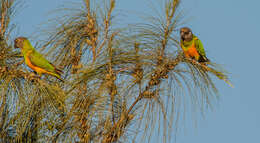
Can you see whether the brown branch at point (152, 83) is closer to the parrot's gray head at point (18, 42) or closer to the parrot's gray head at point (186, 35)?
the parrot's gray head at point (186, 35)

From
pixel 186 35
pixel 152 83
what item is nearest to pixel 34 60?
pixel 186 35

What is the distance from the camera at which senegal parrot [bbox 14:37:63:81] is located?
4101 mm

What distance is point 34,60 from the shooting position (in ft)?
15.8

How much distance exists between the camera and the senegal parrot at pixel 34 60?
4101 mm

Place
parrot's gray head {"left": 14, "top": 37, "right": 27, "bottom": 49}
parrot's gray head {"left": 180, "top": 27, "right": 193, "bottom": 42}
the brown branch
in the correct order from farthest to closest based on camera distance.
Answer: parrot's gray head {"left": 180, "top": 27, "right": 193, "bottom": 42}
parrot's gray head {"left": 14, "top": 37, "right": 27, "bottom": 49}
the brown branch

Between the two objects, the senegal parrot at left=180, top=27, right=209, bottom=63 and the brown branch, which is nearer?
the brown branch

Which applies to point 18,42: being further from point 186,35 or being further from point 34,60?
point 186,35

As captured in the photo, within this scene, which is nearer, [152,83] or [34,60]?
[152,83]

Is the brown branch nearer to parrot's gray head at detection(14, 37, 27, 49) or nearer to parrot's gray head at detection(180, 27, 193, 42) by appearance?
parrot's gray head at detection(180, 27, 193, 42)

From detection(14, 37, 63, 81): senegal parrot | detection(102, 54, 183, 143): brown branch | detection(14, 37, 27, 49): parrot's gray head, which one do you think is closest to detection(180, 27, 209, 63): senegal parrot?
detection(102, 54, 183, 143): brown branch

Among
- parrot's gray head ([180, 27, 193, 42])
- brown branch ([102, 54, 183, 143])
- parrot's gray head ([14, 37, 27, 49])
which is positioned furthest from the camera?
parrot's gray head ([180, 27, 193, 42])

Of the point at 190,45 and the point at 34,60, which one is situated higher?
the point at 190,45

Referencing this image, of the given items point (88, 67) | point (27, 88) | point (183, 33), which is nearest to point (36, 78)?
point (27, 88)

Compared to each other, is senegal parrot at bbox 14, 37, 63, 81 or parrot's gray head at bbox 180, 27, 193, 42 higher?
parrot's gray head at bbox 180, 27, 193, 42
